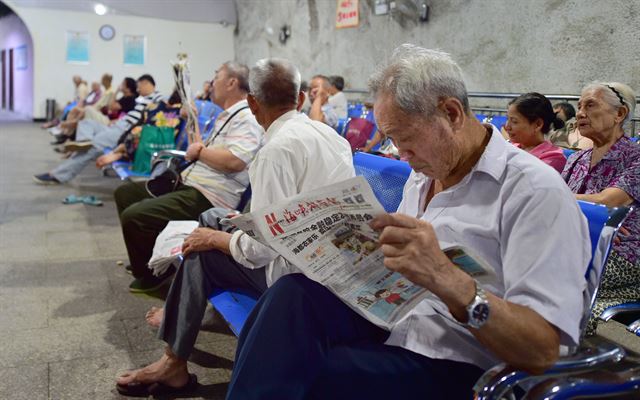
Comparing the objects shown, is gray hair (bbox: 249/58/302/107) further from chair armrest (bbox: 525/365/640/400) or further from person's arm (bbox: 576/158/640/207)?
chair armrest (bbox: 525/365/640/400)

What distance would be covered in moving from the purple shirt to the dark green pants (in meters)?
1.79

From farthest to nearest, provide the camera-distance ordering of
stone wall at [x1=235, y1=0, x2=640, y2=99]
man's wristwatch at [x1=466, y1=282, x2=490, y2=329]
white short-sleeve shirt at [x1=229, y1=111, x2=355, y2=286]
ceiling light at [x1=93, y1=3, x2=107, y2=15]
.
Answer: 1. ceiling light at [x1=93, y1=3, x2=107, y2=15]
2. stone wall at [x1=235, y1=0, x2=640, y2=99]
3. white short-sleeve shirt at [x1=229, y1=111, x2=355, y2=286]
4. man's wristwatch at [x1=466, y1=282, x2=490, y2=329]

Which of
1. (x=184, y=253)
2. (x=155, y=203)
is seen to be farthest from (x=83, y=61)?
(x=184, y=253)

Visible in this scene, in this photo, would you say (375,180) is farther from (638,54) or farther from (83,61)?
(83,61)

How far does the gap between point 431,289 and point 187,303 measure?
49.5 inches

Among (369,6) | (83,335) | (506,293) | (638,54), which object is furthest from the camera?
(369,6)

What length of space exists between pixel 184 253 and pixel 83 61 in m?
14.6

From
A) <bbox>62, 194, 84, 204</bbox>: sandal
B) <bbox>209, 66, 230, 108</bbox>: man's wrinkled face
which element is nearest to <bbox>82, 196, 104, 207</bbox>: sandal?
<bbox>62, 194, 84, 204</bbox>: sandal

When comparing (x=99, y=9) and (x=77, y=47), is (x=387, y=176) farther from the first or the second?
(x=77, y=47)

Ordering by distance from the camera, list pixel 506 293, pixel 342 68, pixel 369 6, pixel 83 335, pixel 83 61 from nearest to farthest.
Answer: pixel 506 293, pixel 83 335, pixel 369 6, pixel 342 68, pixel 83 61

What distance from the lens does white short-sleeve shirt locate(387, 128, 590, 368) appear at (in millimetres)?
1067

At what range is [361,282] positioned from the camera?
1.23 m

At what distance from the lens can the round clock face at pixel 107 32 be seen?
49.4ft

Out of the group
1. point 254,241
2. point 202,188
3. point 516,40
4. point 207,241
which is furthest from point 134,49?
point 254,241
